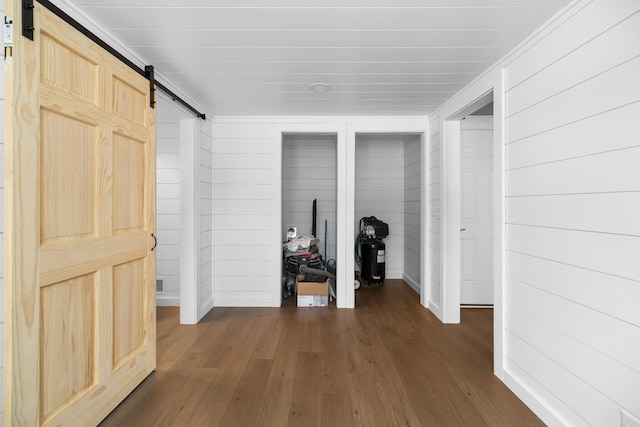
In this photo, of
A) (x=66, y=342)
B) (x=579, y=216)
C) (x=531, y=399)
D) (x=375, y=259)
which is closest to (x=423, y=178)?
(x=375, y=259)

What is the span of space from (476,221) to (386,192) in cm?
188

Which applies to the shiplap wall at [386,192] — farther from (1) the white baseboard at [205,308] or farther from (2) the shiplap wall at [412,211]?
(1) the white baseboard at [205,308]

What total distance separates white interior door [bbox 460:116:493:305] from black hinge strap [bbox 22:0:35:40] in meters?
3.90

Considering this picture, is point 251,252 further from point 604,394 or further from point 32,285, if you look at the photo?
point 604,394

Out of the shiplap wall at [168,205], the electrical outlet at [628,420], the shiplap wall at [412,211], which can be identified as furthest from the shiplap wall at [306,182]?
the electrical outlet at [628,420]

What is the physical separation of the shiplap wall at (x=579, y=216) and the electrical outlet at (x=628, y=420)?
24mm

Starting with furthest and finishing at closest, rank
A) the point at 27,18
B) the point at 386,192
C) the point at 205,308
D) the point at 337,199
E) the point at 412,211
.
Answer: the point at 386,192 < the point at 412,211 < the point at 337,199 < the point at 205,308 < the point at 27,18

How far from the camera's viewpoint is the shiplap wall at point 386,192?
5602mm

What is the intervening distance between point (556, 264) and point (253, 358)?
7.35 feet

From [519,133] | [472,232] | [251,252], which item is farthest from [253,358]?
[472,232]

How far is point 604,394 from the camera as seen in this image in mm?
1520

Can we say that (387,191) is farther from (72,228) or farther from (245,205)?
(72,228)

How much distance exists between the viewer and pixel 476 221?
3.97 m

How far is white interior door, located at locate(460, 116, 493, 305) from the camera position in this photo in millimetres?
3947
